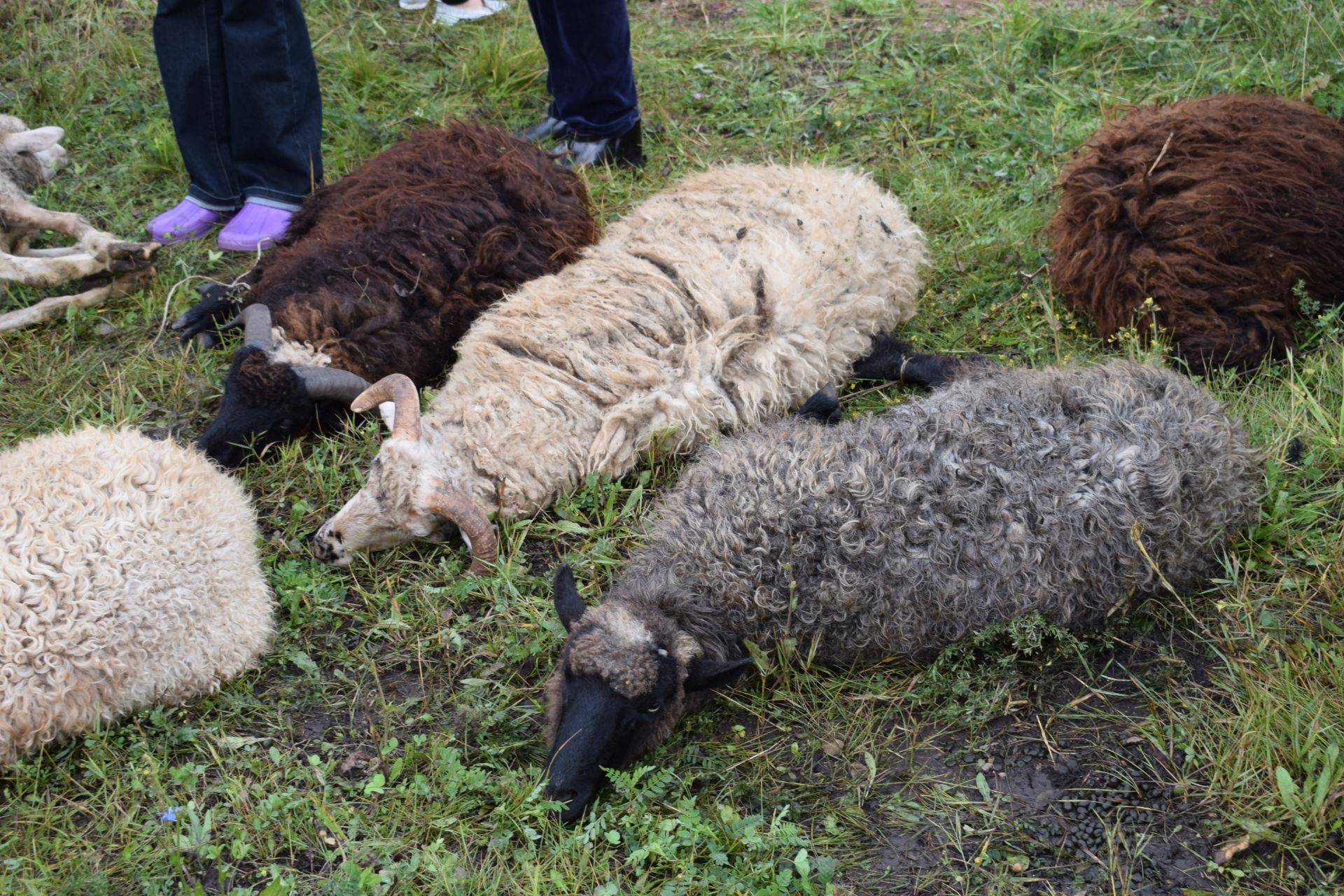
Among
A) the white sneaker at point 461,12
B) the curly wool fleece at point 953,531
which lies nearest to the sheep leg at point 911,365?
the curly wool fleece at point 953,531

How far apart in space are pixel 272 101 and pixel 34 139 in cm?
157

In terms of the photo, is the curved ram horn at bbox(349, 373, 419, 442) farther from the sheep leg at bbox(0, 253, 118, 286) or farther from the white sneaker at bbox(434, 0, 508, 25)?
the white sneaker at bbox(434, 0, 508, 25)

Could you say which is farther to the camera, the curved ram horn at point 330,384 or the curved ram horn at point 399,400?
the curved ram horn at point 330,384

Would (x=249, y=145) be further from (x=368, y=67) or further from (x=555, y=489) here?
(x=555, y=489)

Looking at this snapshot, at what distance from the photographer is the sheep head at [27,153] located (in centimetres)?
617

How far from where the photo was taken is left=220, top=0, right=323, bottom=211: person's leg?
5746 millimetres

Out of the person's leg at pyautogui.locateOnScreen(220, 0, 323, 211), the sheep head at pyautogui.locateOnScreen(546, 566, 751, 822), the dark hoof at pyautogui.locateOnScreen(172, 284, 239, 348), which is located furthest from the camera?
the person's leg at pyautogui.locateOnScreen(220, 0, 323, 211)

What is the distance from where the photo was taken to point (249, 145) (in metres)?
6.05

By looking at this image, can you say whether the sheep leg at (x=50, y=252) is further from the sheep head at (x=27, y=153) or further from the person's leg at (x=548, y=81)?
the person's leg at (x=548, y=81)

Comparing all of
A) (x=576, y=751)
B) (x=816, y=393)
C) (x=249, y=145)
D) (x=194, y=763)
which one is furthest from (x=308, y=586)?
(x=249, y=145)

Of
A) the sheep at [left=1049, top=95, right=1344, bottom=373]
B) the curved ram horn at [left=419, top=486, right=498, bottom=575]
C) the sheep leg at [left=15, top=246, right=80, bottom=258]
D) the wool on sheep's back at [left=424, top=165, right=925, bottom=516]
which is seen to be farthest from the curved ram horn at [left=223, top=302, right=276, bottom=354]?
the sheep at [left=1049, top=95, right=1344, bottom=373]

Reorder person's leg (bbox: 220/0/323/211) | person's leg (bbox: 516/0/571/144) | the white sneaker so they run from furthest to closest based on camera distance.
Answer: the white sneaker
person's leg (bbox: 516/0/571/144)
person's leg (bbox: 220/0/323/211)

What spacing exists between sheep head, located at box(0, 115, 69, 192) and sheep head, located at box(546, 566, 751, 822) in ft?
15.9

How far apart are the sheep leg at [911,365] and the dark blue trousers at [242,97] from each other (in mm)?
3389
